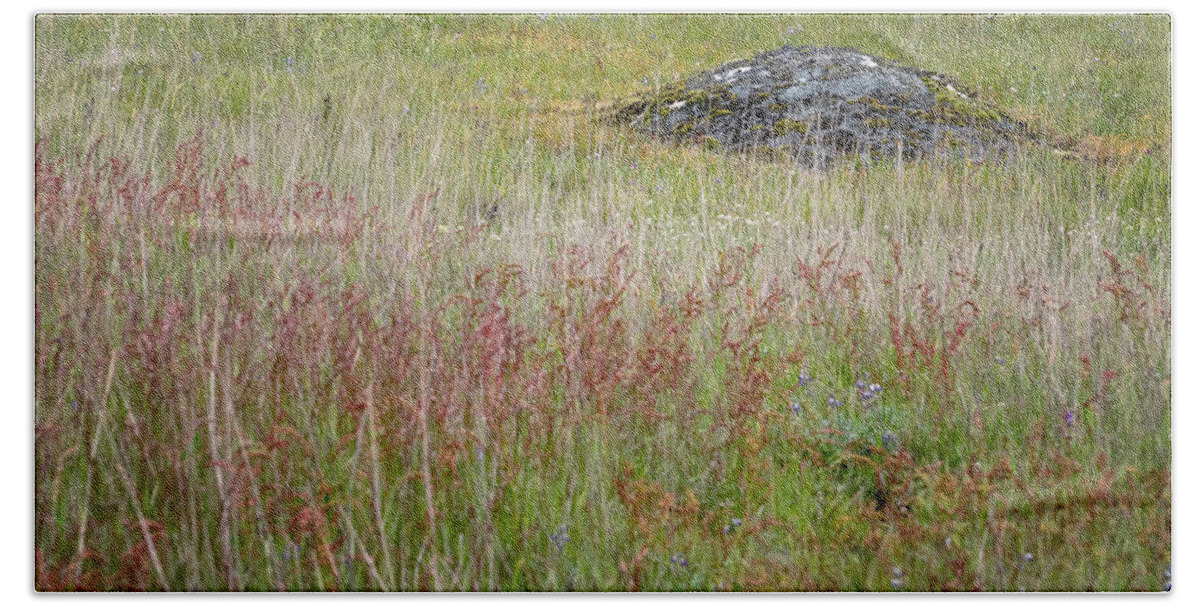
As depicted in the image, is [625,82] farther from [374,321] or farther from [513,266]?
[374,321]

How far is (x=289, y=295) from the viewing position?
8.43ft

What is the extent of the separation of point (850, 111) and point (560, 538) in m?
1.64

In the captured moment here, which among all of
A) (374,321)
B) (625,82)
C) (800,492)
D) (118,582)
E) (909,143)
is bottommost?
(118,582)

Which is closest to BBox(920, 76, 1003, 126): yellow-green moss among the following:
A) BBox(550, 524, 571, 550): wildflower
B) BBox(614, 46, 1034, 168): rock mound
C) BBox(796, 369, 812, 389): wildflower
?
BBox(614, 46, 1034, 168): rock mound

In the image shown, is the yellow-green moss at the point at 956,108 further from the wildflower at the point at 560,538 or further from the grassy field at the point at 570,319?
the wildflower at the point at 560,538

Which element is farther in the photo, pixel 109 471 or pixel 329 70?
pixel 329 70

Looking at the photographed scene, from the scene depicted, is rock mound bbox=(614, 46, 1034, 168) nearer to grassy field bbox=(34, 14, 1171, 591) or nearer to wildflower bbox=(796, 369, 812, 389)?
grassy field bbox=(34, 14, 1171, 591)

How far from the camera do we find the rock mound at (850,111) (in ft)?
9.27

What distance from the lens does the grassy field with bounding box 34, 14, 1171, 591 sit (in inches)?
94.1

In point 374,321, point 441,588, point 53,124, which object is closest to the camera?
point 441,588

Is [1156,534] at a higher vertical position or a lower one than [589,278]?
lower

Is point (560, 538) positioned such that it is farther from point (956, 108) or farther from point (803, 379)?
point (956, 108)

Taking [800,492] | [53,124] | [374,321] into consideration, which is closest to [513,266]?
[374,321]

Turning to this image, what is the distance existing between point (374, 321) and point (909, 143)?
5.92 feet
